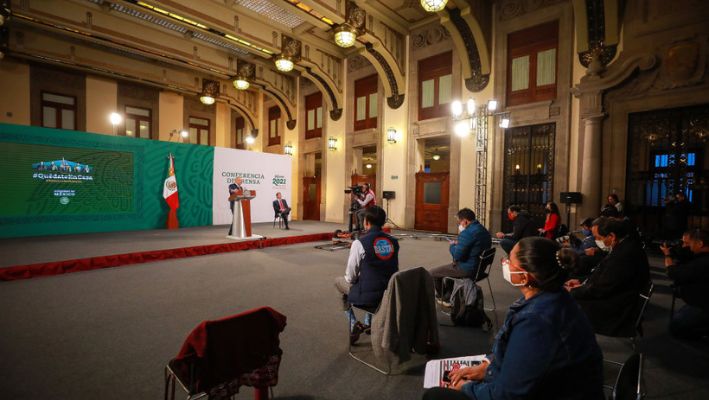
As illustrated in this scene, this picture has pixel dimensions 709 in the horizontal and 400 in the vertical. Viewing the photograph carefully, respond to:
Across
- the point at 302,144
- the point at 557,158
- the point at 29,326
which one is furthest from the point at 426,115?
the point at 29,326

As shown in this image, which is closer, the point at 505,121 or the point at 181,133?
the point at 505,121

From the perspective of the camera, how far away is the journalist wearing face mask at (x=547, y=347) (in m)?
1.04

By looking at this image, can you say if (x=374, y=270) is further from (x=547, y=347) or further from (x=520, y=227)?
(x=520, y=227)

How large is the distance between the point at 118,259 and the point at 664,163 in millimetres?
10699

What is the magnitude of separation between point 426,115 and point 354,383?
9.53 m

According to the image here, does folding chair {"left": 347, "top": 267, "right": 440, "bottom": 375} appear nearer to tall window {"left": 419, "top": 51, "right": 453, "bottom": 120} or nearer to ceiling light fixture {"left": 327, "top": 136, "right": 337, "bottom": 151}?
tall window {"left": 419, "top": 51, "right": 453, "bottom": 120}

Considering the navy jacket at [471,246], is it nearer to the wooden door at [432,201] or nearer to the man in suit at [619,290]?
the man in suit at [619,290]

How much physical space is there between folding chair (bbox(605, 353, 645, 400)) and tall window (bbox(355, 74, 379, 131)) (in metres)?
11.2

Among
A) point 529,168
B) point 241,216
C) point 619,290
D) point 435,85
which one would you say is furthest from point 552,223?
point 241,216

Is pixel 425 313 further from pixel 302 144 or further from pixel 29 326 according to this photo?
pixel 302 144

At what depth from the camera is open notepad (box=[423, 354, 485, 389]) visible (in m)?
1.54

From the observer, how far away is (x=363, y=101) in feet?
40.6

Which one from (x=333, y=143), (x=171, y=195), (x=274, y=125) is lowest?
(x=171, y=195)

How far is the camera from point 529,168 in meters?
8.52
